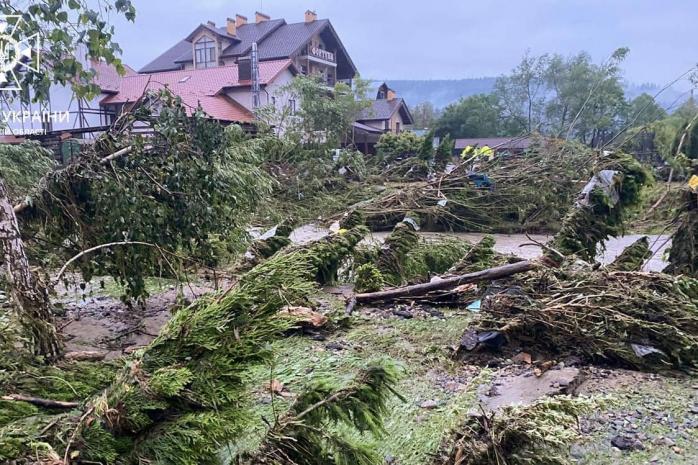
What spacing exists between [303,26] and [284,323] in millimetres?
29372

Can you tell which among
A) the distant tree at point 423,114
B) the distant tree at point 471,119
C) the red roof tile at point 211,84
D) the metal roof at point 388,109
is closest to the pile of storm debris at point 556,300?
the red roof tile at point 211,84

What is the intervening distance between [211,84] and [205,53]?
7265 mm

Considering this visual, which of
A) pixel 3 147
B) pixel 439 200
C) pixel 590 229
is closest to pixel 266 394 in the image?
pixel 590 229

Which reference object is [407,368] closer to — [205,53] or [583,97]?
[205,53]

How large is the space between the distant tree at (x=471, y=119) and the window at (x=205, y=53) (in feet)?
45.3

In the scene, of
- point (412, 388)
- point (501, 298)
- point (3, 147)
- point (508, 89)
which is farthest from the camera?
point (508, 89)

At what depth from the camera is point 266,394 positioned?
2.88m

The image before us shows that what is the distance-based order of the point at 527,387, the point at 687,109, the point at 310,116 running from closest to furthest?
the point at 527,387
the point at 310,116
the point at 687,109

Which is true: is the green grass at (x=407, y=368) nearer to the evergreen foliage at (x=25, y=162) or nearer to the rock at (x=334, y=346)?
the rock at (x=334, y=346)

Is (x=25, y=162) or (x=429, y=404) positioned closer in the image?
(x=429, y=404)

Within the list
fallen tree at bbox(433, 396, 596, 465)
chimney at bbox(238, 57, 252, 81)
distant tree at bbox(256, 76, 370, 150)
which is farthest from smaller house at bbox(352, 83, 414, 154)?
fallen tree at bbox(433, 396, 596, 465)

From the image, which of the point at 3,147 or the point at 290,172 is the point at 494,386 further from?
the point at 290,172

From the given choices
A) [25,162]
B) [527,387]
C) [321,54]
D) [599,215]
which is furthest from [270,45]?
[527,387]

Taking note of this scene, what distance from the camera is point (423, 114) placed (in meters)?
40.9
